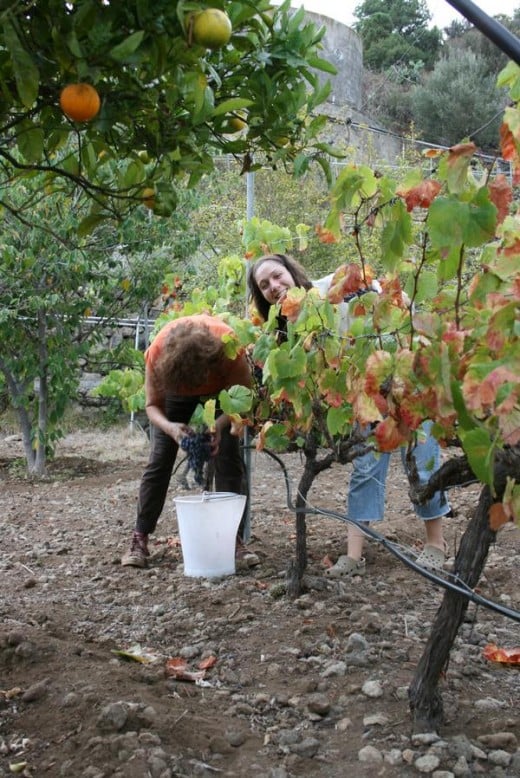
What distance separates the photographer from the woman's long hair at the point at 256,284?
354cm

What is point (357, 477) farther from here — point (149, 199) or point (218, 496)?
point (149, 199)

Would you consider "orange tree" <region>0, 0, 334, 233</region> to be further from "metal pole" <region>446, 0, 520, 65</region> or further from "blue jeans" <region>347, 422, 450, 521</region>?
"blue jeans" <region>347, 422, 450, 521</region>

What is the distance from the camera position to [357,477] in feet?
11.8

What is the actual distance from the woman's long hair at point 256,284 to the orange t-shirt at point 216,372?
17 cm

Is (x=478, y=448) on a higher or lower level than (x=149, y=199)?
lower

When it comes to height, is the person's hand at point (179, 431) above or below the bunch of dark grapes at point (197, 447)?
above

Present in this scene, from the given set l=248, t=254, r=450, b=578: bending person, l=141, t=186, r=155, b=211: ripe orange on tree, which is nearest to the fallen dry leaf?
l=248, t=254, r=450, b=578: bending person

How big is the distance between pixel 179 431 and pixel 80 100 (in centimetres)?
237

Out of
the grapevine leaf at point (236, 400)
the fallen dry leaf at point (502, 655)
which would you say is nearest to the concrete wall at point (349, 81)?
the grapevine leaf at point (236, 400)

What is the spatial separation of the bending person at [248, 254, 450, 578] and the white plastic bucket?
476 millimetres

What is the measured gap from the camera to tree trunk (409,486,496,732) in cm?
191

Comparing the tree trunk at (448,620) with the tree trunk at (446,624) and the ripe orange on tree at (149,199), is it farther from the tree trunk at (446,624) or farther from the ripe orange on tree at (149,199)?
the ripe orange on tree at (149,199)

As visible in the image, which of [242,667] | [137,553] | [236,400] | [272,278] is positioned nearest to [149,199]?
[236,400]

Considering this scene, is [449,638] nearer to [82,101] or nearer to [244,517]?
[82,101]
